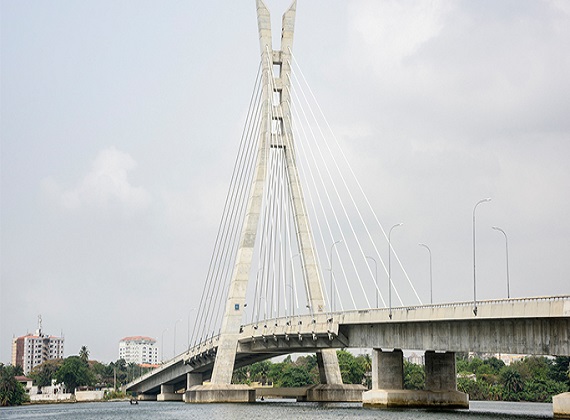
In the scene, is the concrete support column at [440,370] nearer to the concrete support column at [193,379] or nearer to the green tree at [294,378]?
the concrete support column at [193,379]

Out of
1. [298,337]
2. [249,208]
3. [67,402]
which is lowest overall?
[67,402]

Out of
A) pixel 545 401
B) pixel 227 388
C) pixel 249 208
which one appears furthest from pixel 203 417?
pixel 545 401

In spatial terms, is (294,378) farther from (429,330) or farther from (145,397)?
(429,330)

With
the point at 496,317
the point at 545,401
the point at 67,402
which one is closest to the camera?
the point at 496,317

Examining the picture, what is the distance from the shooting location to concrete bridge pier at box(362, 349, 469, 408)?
202 feet

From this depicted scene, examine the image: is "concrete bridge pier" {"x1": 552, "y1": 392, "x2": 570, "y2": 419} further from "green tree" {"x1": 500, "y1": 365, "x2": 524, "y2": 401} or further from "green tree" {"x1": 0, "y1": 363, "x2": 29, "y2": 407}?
"green tree" {"x1": 0, "y1": 363, "x2": 29, "y2": 407}

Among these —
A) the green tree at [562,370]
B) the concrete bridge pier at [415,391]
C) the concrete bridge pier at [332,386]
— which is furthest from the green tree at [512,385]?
the concrete bridge pier at [415,391]

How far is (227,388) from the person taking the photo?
77.4 meters

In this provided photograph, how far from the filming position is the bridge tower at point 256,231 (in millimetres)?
78625

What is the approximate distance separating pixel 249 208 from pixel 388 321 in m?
23.1

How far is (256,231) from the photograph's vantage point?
79688 millimetres

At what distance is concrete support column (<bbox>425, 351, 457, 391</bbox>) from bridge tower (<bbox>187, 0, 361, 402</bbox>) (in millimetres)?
17195

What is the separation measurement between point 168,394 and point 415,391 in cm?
6267

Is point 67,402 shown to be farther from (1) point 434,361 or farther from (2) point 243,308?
(1) point 434,361
